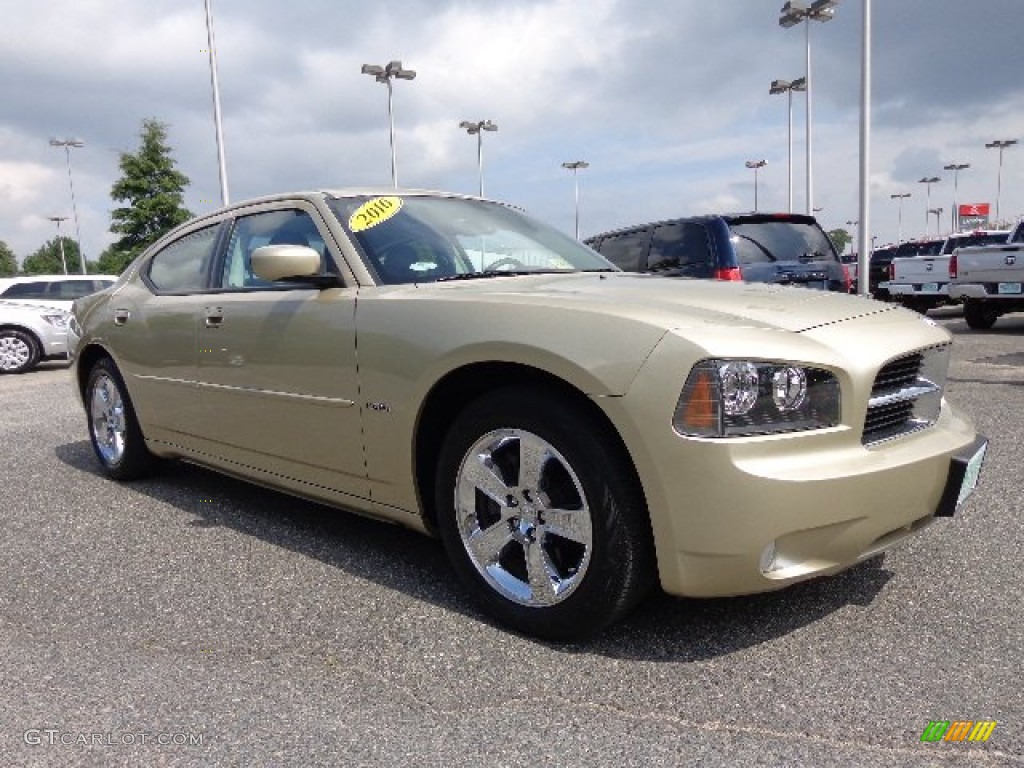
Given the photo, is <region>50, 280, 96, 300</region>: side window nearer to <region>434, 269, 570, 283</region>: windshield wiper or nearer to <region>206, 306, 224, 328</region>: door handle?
<region>206, 306, 224, 328</region>: door handle

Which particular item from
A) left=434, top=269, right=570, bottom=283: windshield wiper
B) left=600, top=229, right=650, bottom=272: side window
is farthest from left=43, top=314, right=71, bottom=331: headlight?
left=434, top=269, right=570, bottom=283: windshield wiper

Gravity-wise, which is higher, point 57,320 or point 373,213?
point 373,213

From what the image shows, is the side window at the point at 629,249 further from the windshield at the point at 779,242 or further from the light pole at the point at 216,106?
the light pole at the point at 216,106

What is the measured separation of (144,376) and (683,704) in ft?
11.0

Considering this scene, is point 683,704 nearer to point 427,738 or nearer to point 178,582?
point 427,738

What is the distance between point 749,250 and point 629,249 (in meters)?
1.48

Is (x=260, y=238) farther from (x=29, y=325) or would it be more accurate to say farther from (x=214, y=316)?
(x=29, y=325)

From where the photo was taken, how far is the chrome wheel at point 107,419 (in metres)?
4.70

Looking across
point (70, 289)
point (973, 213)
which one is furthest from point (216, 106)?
point (973, 213)

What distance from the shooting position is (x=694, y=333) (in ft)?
7.27

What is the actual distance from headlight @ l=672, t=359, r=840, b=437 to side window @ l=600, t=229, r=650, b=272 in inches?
250

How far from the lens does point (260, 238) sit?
3.71 m

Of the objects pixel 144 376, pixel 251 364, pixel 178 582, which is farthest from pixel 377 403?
pixel 144 376

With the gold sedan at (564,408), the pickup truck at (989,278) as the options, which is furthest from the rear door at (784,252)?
the pickup truck at (989,278)
